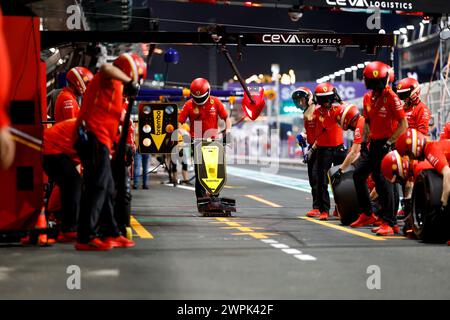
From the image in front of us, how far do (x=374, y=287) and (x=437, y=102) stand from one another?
22604mm

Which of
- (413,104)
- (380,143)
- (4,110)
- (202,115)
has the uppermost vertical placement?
(4,110)

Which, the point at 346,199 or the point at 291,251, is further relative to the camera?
the point at 346,199

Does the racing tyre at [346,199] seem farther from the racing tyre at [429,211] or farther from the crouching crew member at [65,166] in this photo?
the crouching crew member at [65,166]

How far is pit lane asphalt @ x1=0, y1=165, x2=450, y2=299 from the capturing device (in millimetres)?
7352

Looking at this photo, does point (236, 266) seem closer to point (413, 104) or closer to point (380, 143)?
point (380, 143)

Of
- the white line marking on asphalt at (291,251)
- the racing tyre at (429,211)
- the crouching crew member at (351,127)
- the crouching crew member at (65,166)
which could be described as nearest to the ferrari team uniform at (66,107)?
the crouching crew member at (65,166)

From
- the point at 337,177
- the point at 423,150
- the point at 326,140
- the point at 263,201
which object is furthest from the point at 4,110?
the point at 263,201

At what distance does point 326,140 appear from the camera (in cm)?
1512

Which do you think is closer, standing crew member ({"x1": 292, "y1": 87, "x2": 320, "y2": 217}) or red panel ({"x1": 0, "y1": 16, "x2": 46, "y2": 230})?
red panel ({"x1": 0, "y1": 16, "x2": 46, "y2": 230})

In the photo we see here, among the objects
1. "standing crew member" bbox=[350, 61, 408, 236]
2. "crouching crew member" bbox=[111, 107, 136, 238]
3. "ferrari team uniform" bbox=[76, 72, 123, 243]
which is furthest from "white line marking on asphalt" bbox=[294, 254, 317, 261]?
"standing crew member" bbox=[350, 61, 408, 236]

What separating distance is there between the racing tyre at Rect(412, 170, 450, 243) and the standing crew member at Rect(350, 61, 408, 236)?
2.88 ft

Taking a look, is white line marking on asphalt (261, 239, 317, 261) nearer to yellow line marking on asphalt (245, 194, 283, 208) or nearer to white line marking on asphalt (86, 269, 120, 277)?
white line marking on asphalt (86, 269, 120, 277)

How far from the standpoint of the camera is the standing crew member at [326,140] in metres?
15.0

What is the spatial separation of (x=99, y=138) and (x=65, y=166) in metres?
0.88
